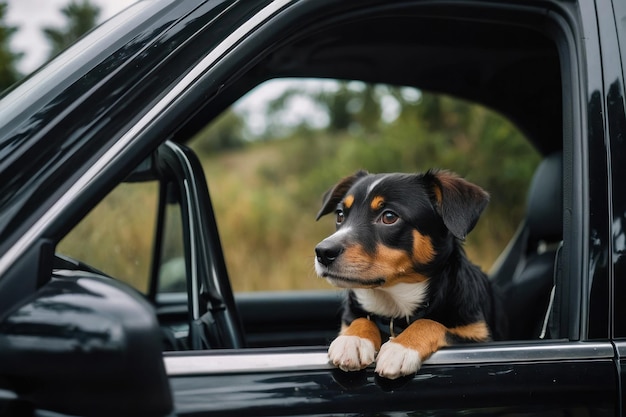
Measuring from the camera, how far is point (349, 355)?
1.57 meters

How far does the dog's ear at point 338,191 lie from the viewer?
2.86 metres

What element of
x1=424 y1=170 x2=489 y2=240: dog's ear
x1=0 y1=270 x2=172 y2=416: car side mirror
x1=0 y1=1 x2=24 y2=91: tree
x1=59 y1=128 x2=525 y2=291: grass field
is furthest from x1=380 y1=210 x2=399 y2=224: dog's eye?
x1=0 y1=1 x2=24 y2=91: tree

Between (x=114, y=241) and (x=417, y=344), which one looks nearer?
(x=417, y=344)

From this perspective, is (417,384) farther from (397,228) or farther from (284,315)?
(284,315)

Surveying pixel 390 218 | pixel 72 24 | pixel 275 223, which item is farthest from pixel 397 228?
pixel 275 223

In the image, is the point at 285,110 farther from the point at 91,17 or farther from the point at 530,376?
the point at 530,376

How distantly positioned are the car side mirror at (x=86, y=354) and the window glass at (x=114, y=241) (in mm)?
1305

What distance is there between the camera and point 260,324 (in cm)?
352

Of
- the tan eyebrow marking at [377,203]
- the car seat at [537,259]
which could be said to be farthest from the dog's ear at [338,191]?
the car seat at [537,259]

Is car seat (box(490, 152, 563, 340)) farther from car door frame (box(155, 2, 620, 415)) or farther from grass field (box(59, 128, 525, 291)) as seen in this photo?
grass field (box(59, 128, 525, 291))

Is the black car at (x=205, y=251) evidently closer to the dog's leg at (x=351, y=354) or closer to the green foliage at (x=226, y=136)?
the dog's leg at (x=351, y=354)

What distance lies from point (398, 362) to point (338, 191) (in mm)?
1416

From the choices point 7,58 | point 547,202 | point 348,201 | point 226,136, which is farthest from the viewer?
point 226,136

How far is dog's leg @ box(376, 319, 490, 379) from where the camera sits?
1.60 meters
